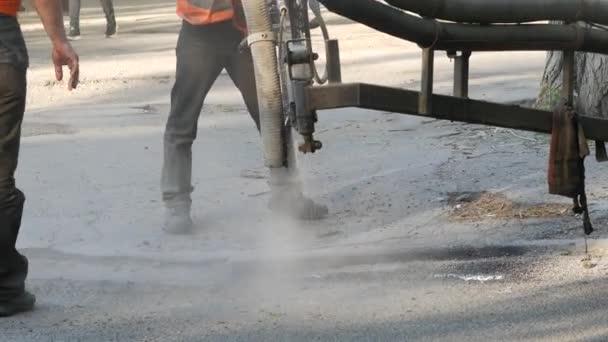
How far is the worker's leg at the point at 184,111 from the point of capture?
6.72 m

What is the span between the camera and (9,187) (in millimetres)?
5359

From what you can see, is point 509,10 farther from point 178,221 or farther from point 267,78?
point 178,221

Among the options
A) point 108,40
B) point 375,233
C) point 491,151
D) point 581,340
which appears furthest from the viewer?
point 108,40

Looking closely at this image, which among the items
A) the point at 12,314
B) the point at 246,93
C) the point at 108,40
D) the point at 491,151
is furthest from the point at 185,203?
the point at 108,40

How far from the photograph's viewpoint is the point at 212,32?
671cm

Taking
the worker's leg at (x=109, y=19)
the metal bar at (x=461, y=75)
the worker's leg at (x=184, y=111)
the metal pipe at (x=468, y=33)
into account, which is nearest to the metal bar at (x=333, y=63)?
the metal pipe at (x=468, y=33)

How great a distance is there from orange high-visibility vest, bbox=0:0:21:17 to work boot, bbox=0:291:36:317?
4.06 feet

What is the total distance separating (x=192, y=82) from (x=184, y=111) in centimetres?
18

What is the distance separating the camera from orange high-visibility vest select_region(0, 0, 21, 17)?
5.24 m

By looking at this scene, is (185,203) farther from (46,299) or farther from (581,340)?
(581,340)

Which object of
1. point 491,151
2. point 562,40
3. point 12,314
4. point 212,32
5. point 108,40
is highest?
point 562,40

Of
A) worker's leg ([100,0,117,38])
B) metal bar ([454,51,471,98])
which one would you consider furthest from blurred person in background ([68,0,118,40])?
metal bar ([454,51,471,98])

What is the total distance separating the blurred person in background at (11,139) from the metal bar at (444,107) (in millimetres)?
1443

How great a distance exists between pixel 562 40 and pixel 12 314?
2.64 metres
